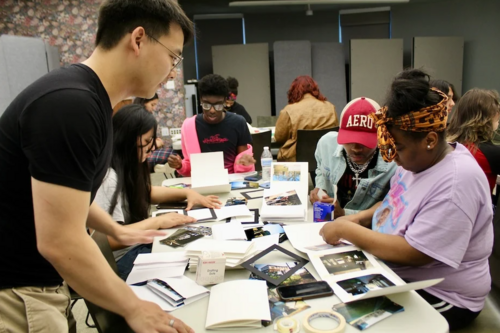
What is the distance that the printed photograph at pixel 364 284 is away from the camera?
3.45 ft

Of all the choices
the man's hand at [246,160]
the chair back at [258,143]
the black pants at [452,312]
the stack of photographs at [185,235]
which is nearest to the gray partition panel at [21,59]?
the chair back at [258,143]

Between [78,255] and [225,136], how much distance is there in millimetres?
2101

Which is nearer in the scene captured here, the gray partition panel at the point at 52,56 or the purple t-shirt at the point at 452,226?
the purple t-shirt at the point at 452,226

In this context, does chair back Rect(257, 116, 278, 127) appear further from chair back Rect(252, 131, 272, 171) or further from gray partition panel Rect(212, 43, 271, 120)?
chair back Rect(252, 131, 272, 171)

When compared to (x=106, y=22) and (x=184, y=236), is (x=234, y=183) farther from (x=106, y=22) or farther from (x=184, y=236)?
(x=106, y=22)

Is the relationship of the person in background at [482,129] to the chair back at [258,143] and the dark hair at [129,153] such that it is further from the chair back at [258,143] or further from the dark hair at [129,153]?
the dark hair at [129,153]

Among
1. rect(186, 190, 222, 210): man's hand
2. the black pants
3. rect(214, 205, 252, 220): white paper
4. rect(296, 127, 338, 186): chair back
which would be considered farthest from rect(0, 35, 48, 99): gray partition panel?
the black pants

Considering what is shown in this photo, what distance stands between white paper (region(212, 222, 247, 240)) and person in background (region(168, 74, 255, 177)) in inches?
42.9

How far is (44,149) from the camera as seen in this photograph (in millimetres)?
704

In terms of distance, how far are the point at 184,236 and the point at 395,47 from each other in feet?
21.3

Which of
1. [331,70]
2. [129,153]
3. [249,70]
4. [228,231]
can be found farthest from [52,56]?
[228,231]

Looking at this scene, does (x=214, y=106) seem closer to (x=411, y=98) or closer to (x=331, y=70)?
(x=411, y=98)

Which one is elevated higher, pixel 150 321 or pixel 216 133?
pixel 216 133

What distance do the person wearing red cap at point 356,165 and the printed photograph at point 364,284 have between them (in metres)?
0.71
